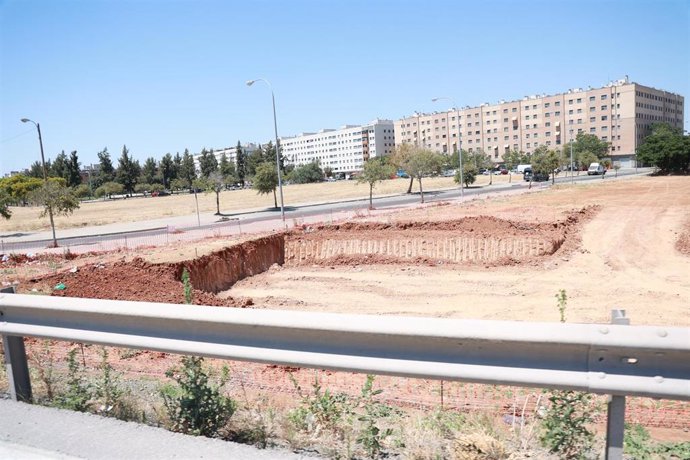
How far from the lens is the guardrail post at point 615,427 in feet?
9.87

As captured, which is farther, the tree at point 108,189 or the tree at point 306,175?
the tree at point 306,175

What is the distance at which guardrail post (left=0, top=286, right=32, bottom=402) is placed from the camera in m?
4.71

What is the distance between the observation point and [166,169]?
149m

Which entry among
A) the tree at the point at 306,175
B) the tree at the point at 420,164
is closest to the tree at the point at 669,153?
the tree at the point at 420,164

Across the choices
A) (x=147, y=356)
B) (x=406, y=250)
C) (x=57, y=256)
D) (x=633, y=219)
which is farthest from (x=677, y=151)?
(x=147, y=356)

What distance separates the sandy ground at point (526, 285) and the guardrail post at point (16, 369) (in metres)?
11.4

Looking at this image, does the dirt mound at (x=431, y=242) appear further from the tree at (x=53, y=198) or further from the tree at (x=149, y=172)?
the tree at (x=149, y=172)

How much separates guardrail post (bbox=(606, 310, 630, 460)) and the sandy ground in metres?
11.2

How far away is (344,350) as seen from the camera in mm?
3557

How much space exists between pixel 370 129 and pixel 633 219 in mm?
166869

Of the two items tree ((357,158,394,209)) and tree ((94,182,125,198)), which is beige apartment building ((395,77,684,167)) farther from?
tree ((94,182,125,198))

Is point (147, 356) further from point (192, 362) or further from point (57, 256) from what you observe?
point (57, 256)

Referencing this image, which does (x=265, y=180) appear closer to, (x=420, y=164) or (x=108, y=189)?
(x=420, y=164)

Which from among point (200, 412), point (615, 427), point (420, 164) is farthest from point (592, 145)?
point (200, 412)
